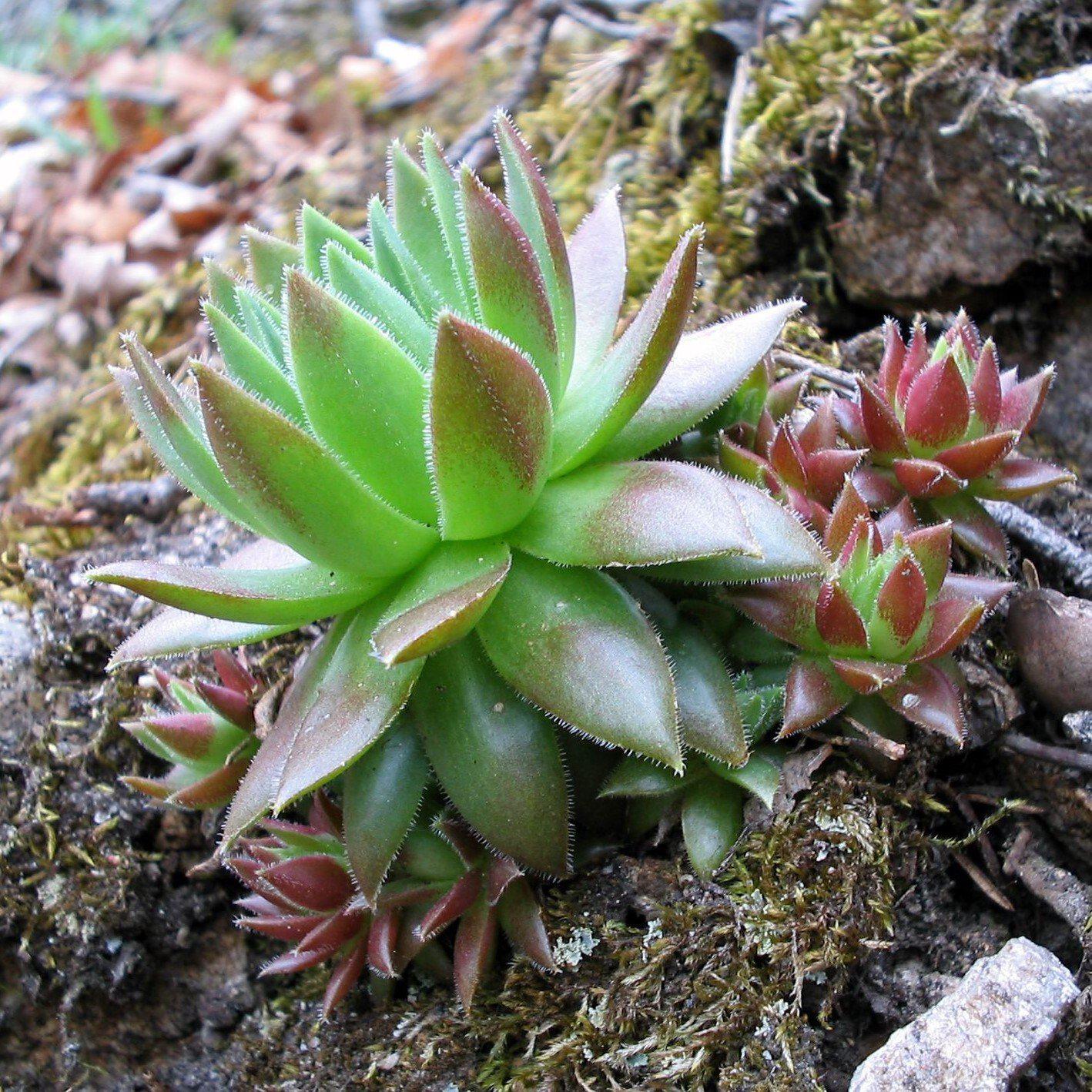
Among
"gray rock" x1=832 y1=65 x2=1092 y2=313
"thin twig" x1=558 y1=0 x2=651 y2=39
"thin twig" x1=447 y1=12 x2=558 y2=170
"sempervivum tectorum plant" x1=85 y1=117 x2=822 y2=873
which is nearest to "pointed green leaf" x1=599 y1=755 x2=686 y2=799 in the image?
"sempervivum tectorum plant" x1=85 y1=117 x2=822 y2=873

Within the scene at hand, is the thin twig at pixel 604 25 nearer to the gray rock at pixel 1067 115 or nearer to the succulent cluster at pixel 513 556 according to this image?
the gray rock at pixel 1067 115

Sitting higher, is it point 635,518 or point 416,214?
point 416,214

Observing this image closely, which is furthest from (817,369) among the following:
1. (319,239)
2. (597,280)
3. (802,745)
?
(319,239)

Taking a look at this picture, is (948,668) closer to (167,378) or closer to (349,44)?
(167,378)

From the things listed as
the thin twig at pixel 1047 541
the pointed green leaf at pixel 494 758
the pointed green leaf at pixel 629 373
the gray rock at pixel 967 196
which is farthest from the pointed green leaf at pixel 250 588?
the gray rock at pixel 967 196

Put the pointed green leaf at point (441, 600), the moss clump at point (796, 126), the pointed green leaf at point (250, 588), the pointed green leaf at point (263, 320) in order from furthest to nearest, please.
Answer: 1. the moss clump at point (796, 126)
2. the pointed green leaf at point (263, 320)
3. the pointed green leaf at point (250, 588)
4. the pointed green leaf at point (441, 600)

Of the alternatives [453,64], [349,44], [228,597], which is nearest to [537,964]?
[228,597]

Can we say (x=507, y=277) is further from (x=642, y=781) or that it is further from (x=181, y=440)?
(x=642, y=781)
